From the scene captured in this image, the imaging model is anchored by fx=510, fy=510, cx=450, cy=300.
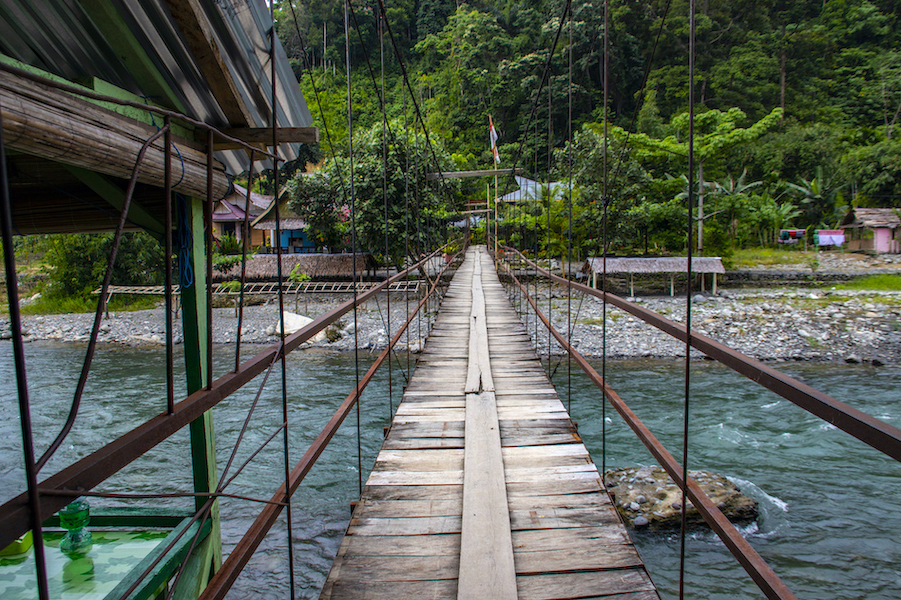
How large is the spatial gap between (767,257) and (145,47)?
18.8 meters

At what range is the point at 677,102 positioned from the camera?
18516 mm

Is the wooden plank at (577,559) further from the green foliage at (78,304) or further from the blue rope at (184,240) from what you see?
the green foliage at (78,304)

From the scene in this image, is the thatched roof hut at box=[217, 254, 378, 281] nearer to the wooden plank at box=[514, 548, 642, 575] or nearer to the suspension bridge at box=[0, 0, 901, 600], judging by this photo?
the suspension bridge at box=[0, 0, 901, 600]

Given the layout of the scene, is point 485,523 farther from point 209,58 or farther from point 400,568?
point 209,58

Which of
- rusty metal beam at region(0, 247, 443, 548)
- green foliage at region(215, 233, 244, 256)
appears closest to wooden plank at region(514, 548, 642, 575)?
rusty metal beam at region(0, 247, 443, 548)

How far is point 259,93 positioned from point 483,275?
7.03 metres

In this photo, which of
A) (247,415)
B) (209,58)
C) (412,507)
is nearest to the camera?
(412,507)

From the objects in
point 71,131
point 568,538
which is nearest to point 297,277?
point 71,131

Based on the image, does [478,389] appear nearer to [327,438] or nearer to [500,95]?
[327,438]

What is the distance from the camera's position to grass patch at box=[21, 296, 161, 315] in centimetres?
1137

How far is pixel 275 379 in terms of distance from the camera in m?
8.72

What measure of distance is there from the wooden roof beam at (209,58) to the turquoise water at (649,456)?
365cm

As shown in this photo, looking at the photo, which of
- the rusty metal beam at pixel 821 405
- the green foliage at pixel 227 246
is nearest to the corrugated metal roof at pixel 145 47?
the rusty metal beam at pixel 821 405

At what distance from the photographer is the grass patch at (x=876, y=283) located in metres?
13.2
